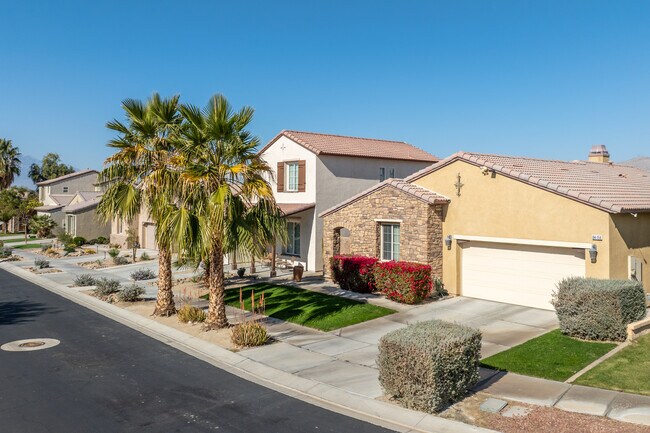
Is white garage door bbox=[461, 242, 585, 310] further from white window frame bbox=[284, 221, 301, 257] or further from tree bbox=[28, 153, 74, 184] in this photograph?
tree bbox=[28, 153, 74, 184]

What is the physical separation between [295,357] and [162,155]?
916cm

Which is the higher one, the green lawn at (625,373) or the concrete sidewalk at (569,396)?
the green lawn at (625,373)

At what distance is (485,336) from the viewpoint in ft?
48.5

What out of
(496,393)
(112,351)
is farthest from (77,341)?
(496,393)

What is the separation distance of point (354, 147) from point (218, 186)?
54.3ft

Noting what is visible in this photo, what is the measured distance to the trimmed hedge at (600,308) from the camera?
1330 centimetres

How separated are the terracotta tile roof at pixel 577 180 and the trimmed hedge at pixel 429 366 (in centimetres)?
891

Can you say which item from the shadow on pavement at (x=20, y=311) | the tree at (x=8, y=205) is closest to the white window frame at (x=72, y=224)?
the tree at (x=8, y=205)

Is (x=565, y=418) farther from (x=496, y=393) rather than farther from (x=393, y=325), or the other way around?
(x=393, y=325)

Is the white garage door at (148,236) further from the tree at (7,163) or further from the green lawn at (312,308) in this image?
the tree at (7,163)

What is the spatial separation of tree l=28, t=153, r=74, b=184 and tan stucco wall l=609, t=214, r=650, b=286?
84429mm

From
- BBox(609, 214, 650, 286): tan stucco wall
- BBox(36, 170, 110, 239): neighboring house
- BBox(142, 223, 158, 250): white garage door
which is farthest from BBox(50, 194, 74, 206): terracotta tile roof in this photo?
BBox(609, 214, 650, 286): tan stucco wall

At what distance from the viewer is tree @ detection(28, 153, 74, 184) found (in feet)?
272

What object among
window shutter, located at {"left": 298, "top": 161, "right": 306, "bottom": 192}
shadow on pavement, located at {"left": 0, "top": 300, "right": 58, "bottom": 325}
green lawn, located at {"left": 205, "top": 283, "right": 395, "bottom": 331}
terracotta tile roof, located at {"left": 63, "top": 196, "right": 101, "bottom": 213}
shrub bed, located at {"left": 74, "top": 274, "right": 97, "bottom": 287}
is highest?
window shutter, located at {"left": 298, "top": 161, "right": 306, "bottom": 192}
